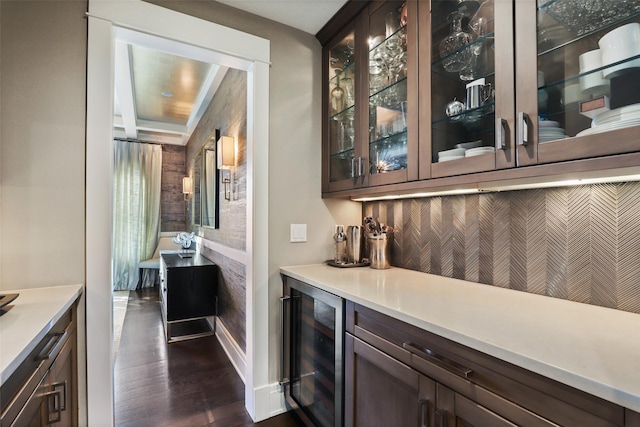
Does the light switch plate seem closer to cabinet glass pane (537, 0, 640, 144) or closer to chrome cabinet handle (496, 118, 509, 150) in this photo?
chrome cabinet handle (496, 118, 509, 150)

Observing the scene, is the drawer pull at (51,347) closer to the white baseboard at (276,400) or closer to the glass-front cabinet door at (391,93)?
the white baseboard at (276,400)

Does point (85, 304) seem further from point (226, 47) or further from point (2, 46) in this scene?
point (226, 47)

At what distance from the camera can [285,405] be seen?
6.59ft

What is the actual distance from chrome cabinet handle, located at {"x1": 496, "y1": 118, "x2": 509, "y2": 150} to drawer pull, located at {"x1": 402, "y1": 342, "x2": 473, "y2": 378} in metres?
0.77

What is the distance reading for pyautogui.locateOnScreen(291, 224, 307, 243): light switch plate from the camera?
6.82 feet

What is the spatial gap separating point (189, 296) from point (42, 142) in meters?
2.11

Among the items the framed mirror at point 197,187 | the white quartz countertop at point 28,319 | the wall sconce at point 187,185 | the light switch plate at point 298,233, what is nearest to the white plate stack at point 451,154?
the light switch plate at point 298,233

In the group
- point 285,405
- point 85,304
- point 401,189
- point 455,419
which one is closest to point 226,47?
point 401,189

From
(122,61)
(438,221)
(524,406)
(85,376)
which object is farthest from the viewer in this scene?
(122,61)

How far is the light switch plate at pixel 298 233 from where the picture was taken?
2.08 m

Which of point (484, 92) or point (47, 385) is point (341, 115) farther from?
point (47, 385)

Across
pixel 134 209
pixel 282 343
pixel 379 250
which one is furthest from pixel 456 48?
pixel 134 209

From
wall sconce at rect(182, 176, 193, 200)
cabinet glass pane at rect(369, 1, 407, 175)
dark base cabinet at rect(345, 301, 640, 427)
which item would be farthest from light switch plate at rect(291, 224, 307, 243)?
wall sconce at rect(182, 176, 193, 200)

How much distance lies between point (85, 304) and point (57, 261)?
24cm
